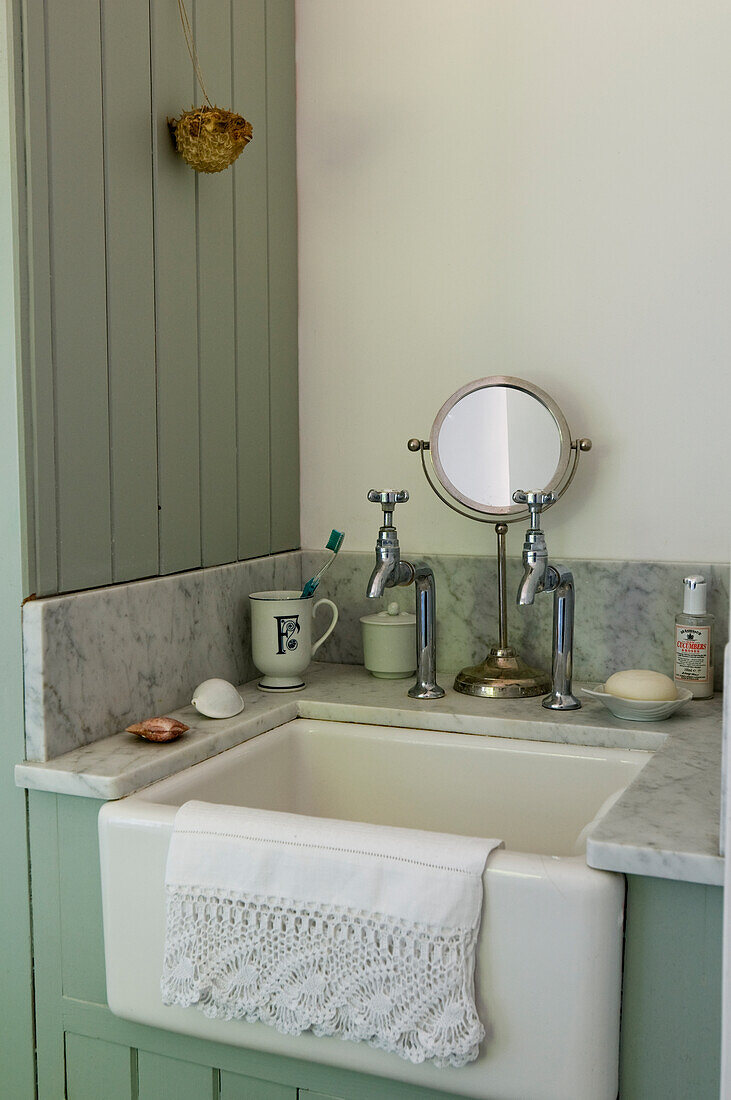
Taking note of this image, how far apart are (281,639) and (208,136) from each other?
673 millimetres

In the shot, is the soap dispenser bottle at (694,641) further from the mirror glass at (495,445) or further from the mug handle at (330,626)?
the mug handle at (330,626)

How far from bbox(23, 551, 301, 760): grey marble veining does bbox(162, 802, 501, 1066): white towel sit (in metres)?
0.23

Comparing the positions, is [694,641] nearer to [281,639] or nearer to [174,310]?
[281,639]

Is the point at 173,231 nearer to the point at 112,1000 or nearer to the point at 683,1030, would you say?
the point at 112,1000

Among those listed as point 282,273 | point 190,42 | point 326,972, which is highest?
point 190,42

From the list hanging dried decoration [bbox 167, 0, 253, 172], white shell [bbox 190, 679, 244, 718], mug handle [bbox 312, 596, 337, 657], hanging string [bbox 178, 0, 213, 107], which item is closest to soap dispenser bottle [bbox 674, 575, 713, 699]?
mug handle [bbox 312, 596, 337, 657]

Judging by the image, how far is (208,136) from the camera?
4.13ft

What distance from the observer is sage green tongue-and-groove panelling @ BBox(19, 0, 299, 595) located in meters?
1.10

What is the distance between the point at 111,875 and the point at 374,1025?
0.31 metres

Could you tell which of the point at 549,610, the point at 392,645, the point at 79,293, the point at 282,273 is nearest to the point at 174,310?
the point at 79,293

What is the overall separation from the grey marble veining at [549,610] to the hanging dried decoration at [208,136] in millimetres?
644

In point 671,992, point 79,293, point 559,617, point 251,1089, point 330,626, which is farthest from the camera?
A: point 330,626

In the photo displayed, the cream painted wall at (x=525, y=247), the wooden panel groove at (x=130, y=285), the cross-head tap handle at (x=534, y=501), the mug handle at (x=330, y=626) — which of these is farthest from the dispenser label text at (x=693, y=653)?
the wooden panel groove at (x=130, y=285)

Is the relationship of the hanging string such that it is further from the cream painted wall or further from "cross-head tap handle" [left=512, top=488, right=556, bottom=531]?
"cross-head tap handle" [left=512, top=488, right=556, bottom=531]
